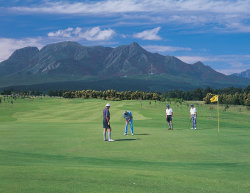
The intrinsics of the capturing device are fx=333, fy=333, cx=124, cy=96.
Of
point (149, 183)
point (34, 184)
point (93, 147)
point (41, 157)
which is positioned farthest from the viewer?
point (93, 147)

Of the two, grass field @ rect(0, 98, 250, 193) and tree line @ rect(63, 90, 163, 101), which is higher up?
tree line @ rect(63, 90, 163, 101)

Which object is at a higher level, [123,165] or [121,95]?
[121,95]

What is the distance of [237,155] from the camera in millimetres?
16594

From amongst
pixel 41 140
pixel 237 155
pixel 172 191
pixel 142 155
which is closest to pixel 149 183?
pixel 172 191

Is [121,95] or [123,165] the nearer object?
[123,165]

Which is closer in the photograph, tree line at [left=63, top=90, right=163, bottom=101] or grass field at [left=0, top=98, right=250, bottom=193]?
grass field at [left=0, top=98, right=250, bottom=193]

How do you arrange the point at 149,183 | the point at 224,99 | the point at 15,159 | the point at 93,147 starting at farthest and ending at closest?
the point at 224,99, the point at 93,147, the point at 15,159, the point at 149,183

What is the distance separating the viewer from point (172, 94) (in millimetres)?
179875

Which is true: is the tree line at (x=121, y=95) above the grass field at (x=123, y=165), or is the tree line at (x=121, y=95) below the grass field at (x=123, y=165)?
above

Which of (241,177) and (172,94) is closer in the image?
(241,177)

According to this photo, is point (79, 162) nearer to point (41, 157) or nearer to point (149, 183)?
point (41, 157)

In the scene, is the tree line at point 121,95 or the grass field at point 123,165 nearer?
the grass field at point 123,165

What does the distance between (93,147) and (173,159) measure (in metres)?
5.21

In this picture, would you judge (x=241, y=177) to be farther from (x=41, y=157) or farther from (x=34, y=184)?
(x=41, y=157)
